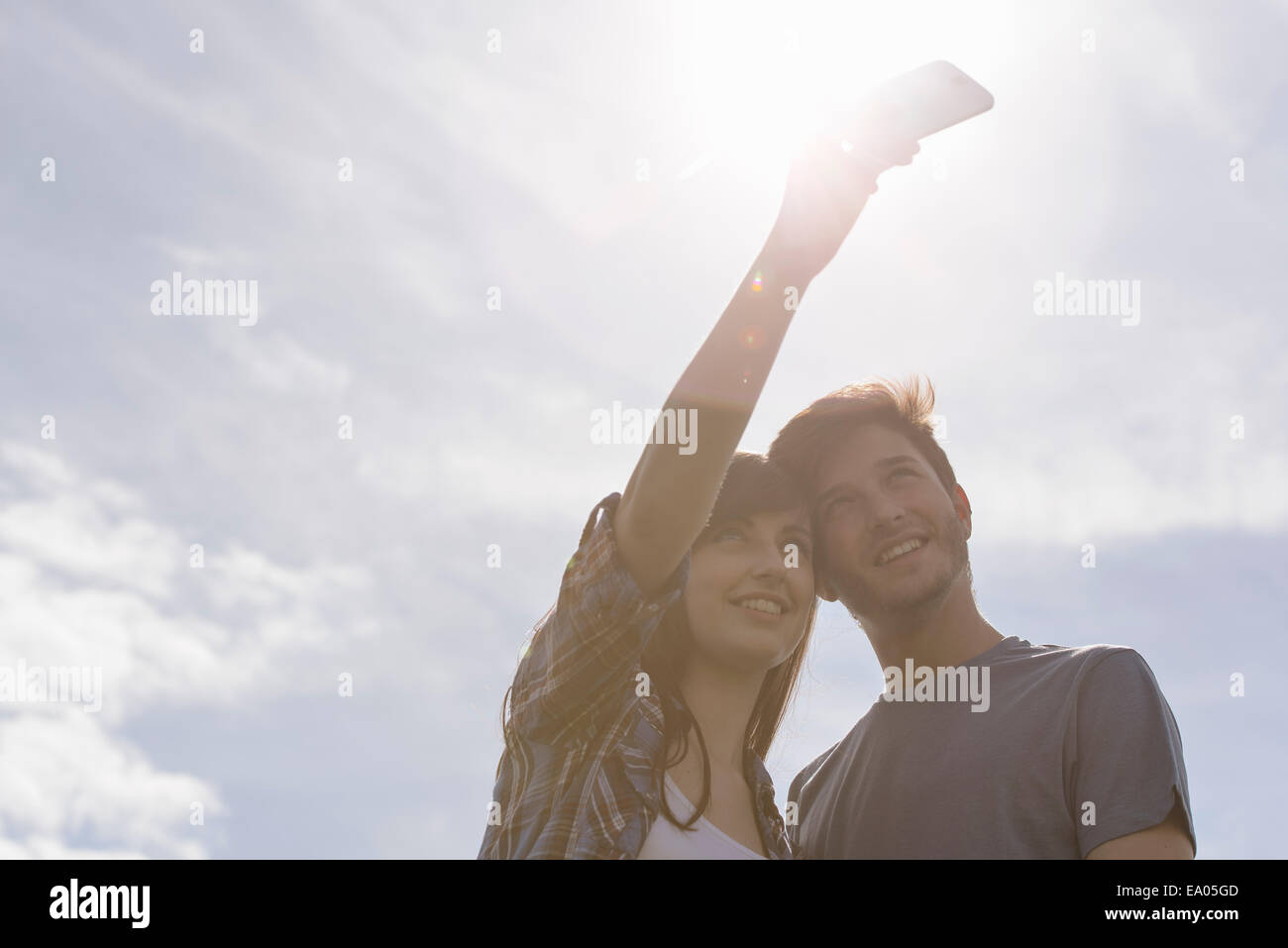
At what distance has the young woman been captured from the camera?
3078 millimetres

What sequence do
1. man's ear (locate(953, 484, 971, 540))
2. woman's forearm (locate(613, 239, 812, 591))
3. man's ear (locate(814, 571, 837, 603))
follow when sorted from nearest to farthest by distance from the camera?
woman's forearm (locate(613, 239, 812, 591)) < man's ear (locate(814, 571, 837, 603)) < man's ear (locate(953, 484, 971, 540))

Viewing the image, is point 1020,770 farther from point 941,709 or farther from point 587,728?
point 587,728

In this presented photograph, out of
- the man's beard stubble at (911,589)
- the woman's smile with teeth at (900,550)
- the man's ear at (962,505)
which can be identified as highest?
the man's ear at (962,505)

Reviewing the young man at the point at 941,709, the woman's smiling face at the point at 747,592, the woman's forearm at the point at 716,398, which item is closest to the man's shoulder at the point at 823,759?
the young man at the point at 941,709

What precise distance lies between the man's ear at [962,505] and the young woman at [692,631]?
1.22 m

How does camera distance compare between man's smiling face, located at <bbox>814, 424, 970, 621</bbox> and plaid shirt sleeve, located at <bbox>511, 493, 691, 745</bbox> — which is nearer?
plaid shirt sleeve, located at <bbox>511, 493, 691, 745</bbox>

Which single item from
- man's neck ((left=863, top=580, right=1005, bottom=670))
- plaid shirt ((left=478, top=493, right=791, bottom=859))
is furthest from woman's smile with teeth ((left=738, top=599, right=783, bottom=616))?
man's neck ((left=863, top=580, right=1005, bottom=670))

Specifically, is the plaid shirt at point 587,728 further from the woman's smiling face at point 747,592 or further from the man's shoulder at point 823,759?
the man's shoulder at point 823,759

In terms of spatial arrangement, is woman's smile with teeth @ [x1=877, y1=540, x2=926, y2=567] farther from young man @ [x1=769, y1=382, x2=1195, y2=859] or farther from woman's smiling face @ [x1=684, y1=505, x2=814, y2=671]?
woman's smiling face @ [x1=684, y1=505, x2=814, y2=671]

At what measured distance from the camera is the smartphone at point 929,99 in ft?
9.98

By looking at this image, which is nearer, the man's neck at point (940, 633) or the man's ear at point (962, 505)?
the man's neck at point (940, 633)

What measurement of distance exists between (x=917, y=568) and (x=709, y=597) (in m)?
1.48

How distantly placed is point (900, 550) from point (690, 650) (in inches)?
58.7
